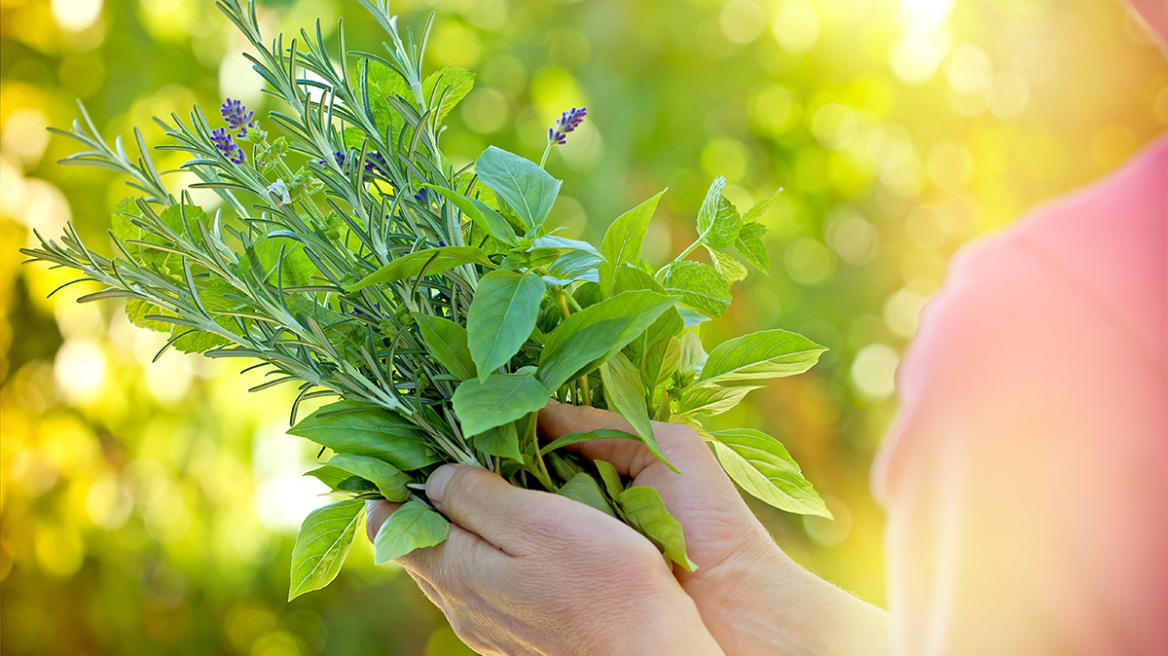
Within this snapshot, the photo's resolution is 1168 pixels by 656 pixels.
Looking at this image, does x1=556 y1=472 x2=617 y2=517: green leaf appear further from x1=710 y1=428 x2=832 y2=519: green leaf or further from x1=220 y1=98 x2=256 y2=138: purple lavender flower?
x1=220 y1=98 x2=256 y2=138: purple lavender flower

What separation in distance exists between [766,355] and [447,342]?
0.65ft

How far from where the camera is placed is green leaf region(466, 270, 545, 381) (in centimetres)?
38

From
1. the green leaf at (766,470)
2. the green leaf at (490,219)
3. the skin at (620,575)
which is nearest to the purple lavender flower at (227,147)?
the green leaf at (490,219)

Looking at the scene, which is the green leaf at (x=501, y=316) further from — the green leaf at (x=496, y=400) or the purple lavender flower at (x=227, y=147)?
the purple lavender flower at (x=227, y=147)

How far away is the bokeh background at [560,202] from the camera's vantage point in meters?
1.74

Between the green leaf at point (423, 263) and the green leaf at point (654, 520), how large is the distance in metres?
0.15

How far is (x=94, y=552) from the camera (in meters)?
1.85

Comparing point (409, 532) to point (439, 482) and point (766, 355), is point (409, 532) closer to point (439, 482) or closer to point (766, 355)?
point (439, 482)

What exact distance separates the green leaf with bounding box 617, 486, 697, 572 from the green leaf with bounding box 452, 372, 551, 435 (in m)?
0.09

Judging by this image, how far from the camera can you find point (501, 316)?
0.40m

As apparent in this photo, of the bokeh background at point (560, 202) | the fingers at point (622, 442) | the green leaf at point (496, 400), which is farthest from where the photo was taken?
the bokeh background at point (560, 202)

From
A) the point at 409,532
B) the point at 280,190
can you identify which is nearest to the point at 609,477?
the point at 409,532

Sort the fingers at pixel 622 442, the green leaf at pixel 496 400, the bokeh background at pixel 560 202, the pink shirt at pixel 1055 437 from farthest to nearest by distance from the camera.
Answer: the bokeh background at pixel 560 202 → the fingers at pixel 622 442 → the green leaf at pixel 496 400 → the pink shirt at pixel 1055 437

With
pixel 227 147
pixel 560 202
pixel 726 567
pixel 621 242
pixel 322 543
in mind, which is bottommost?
pixel 726 567
